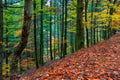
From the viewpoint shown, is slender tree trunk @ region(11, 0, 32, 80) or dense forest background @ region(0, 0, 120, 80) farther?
dense forest background @ region(0, 0, 120, 80)

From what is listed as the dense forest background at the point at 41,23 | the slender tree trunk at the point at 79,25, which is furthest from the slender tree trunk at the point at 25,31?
the slender tree trunk at the point at 79,25

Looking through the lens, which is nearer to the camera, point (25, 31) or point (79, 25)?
point (25, 31)

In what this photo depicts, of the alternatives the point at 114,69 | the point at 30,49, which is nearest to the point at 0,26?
the point at 114,69

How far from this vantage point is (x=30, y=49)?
41.3 m

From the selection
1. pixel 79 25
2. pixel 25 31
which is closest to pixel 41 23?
pixel 79 25

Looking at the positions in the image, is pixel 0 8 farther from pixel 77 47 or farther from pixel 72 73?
pixel 77 47

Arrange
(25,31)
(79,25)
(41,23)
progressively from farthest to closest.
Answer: (41,23) → (79,25) → (25,31)

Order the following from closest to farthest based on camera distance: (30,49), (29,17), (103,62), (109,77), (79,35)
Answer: (29,17) < (109,77) < (103,62) < (79,35) < (30,49)

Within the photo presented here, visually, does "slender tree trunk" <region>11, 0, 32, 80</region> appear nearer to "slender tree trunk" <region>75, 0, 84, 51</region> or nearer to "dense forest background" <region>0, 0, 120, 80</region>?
"dense forest background" <region>0, 0, 120, 80</region>

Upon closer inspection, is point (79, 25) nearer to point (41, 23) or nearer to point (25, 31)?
point (41, 23)

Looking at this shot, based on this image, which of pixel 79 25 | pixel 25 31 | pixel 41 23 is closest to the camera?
pixel 25 31

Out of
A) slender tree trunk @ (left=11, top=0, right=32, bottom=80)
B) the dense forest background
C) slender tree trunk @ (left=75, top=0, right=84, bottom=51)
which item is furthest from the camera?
slender tree trunk @ (left=75, top=0, right=84, bottom=51)

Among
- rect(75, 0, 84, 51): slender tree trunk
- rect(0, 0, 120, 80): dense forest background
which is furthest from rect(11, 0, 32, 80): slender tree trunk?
rect(75, 0, 84, 51): slender tree trunk

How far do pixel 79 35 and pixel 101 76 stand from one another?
9.67 meters
